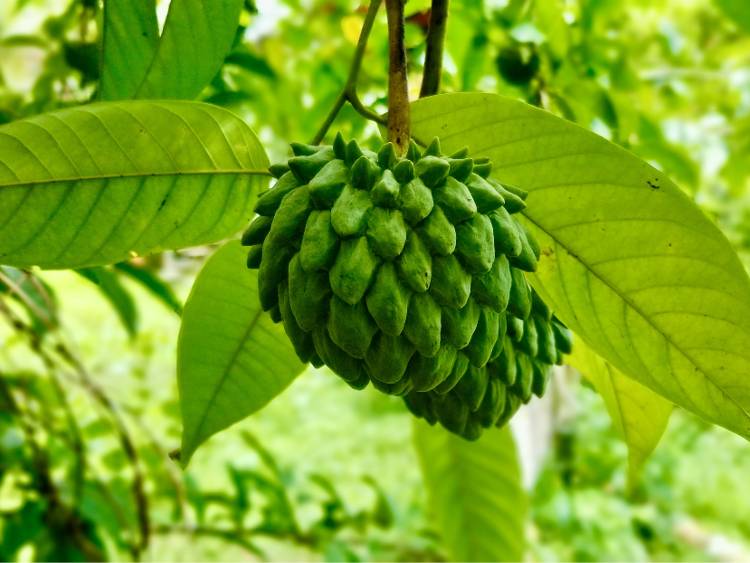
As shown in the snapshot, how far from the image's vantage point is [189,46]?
3.57ft

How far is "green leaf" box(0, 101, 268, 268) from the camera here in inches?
38.5

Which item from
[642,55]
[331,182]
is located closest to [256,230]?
[331,182]

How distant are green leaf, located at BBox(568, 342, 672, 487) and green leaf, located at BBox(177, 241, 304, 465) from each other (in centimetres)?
50

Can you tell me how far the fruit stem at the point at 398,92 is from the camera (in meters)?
1.02

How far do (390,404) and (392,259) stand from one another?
4.74m

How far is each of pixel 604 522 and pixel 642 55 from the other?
2.30 meters

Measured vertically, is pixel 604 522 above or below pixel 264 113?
below

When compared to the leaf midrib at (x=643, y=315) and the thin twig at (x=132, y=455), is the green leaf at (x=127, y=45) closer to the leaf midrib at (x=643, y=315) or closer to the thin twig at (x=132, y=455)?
the leaf midrib at (x=643, y=315)

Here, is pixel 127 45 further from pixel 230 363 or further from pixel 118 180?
pixel 230 363

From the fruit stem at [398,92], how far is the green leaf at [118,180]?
0.74 feet

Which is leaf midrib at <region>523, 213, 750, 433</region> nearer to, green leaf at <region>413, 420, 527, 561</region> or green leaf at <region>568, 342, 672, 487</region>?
green leaf at <region>568, 342, 672, 487</region>

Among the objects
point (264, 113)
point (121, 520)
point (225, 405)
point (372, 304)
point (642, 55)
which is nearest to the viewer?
point (372, 304)

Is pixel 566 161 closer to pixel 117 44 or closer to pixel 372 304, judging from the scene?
pixel 372 304

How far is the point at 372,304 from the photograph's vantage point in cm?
89
